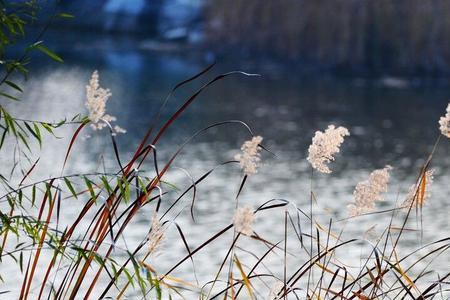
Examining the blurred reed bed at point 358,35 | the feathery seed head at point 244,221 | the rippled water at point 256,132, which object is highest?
the blurred reed bed at point 358,35

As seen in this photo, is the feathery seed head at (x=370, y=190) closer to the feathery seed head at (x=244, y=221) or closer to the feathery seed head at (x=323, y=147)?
the feathery seed head at (x=323, y=147)

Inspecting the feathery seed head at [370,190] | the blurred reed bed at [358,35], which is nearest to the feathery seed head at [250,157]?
the feathery seed head at [370,190]

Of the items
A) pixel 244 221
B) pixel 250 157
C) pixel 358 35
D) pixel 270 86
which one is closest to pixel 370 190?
pixel 250 157

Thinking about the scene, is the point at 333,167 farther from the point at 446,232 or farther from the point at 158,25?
the point at 158,25

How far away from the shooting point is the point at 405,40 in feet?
87.5

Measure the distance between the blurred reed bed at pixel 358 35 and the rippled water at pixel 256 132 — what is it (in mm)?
818

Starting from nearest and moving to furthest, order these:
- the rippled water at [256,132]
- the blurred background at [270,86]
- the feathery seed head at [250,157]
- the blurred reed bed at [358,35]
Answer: the feathery seed head at [250,157] → the rippled water at [256,132] → the blurred background at [270,86] → the blurred reed bed at [358,35]

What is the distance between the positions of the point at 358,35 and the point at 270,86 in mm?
2869

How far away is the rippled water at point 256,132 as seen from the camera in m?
11.9

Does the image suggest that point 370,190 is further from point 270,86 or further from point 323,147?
point 270,86

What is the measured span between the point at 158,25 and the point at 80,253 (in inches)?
1272

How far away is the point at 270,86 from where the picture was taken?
83.9ft

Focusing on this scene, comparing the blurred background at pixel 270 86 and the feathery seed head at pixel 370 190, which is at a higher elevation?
the blurred background at pixel 270 86

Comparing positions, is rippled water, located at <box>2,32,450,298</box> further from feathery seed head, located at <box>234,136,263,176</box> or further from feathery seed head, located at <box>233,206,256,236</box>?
feathery seed head, located at <box>233,206,256,236</box>
